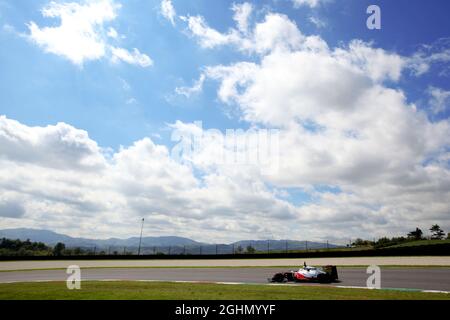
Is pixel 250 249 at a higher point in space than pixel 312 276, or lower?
higher

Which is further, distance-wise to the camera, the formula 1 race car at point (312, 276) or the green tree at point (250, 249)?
the green tree at point (250, 249)

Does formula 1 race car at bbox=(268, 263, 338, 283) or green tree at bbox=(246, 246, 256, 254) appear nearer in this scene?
formula 1 race car at bbox=(268, 263, 338, 283)

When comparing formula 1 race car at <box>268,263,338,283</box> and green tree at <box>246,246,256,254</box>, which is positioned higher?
green tree at <box>246,246,256,254</box>

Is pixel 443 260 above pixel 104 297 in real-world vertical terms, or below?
above

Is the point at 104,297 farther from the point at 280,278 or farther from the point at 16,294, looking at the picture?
the point at 280,278

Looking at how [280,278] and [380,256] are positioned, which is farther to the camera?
[380,256]

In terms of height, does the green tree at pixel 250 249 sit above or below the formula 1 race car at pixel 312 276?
above

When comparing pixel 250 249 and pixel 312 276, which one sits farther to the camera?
pixel 250 249
